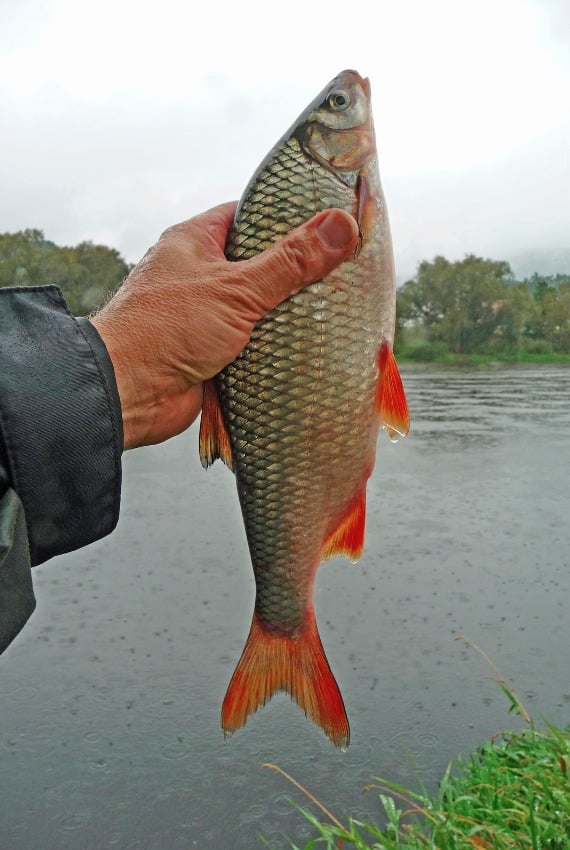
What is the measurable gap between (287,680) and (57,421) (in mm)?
1045

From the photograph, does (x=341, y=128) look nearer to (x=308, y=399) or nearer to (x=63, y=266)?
(x=308, y=399)

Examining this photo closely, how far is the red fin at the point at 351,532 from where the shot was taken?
2416mm

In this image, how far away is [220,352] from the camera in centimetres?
245

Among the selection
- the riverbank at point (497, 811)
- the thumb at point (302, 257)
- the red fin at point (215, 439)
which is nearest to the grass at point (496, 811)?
the riverbank at point (497, 811)

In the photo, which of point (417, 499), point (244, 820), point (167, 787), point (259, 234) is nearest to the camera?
point (259, 234)

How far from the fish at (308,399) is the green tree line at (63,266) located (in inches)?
1675

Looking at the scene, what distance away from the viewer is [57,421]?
203 cm

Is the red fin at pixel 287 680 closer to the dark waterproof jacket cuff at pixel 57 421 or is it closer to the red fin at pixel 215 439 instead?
the red fin at pixel 215 439

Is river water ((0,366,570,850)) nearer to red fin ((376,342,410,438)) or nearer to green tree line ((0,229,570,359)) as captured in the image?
red fin ((376,342,410,438))

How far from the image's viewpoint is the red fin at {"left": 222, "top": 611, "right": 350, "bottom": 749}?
2.41 meters

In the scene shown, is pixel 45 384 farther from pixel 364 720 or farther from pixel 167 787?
pixel 364 720

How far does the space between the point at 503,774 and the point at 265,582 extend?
3.02 metres

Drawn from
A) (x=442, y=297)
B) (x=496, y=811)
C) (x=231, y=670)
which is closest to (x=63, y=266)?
(x=442, y=297)

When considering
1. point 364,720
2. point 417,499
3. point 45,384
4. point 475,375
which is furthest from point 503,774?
point 475,375
